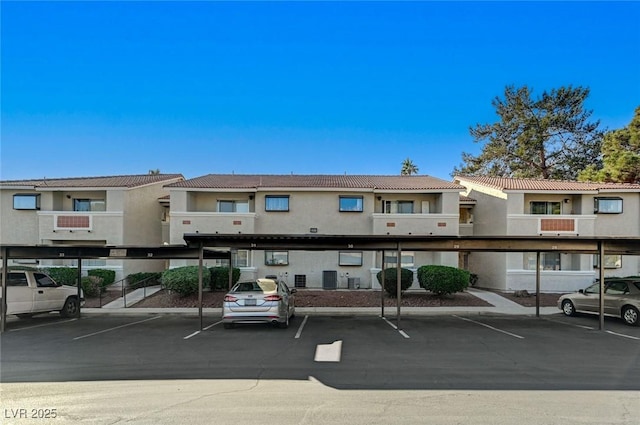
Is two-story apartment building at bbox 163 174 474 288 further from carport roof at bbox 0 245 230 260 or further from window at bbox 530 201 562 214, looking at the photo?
carport roof at bbox 0 245 230 260

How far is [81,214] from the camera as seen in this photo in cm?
2364

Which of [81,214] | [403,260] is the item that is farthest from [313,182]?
[81,214]

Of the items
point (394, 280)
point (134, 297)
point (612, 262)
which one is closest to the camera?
point (394, 280)

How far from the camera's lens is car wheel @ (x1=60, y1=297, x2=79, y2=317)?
605 inches

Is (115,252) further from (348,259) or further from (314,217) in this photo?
(348,259)

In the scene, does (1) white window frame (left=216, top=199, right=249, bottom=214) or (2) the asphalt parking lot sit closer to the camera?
(2) the asphalt parking lot

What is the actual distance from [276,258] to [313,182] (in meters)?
4.98

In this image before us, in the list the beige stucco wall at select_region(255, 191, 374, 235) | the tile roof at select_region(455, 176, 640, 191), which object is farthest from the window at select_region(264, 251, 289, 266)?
the tile roof at select_region(455, 176, 640, 191)

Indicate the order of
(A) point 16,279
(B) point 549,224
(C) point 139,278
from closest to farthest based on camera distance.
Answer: (A) point 16,279 < (C) point 139,278 < (B) point 549,224

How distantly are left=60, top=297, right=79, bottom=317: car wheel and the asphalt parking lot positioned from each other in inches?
42.0

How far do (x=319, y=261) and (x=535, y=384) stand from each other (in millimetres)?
17178

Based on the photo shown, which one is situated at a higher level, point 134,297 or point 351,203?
point 351,203

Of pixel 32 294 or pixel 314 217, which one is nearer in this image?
pixel 32 294

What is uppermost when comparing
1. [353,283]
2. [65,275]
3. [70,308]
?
[65,275]
